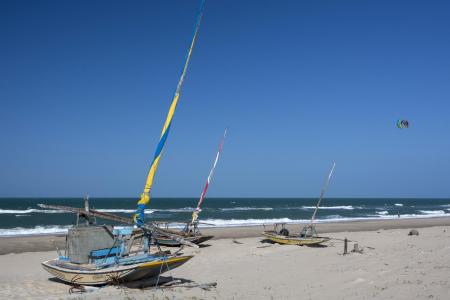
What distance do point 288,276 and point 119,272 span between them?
5090 millimetres

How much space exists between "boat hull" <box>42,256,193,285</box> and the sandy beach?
0.35 meters

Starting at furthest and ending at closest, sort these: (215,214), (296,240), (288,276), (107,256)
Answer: (215,214) < (296,240) < (288,276) < (107,256)

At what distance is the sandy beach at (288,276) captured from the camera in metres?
10.2

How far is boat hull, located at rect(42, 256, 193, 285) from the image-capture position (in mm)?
11453

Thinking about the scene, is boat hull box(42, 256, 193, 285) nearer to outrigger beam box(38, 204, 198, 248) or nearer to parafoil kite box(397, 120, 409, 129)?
outrigger beam box(38, 204, 198, 248)

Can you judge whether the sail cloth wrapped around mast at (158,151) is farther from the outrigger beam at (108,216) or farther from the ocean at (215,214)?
the ocean at (215,214)

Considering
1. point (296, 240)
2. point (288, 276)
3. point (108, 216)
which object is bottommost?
point (288, 276)

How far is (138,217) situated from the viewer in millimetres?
11648

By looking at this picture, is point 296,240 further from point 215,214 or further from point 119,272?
point 215,214

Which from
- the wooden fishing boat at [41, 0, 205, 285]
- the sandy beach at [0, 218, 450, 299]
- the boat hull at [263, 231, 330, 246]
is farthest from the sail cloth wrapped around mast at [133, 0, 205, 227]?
the boat hull at [263, 231, 330, 246]

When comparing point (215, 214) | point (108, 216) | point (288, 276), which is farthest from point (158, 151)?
point (215, 214)

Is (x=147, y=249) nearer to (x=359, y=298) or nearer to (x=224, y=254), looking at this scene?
(x=359, y=298)

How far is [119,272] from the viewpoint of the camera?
1148cm

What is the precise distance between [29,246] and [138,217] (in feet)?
48.8
